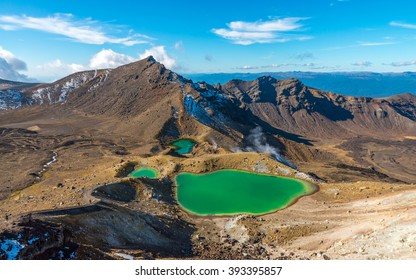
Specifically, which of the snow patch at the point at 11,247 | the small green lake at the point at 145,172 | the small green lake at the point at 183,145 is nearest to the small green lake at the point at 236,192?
the small green lake at the point at 145,172

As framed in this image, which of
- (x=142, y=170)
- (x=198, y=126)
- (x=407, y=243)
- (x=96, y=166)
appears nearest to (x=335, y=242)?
(x=407, y=243)

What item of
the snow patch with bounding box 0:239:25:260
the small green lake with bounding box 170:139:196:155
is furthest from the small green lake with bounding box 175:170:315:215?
the small green lake with bounding box 170:139:196:155

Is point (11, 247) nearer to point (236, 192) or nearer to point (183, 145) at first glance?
point (236, 192)

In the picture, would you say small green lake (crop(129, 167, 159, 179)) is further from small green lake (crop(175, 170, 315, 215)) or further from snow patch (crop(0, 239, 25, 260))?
snow patch (crop(0, 239, 25, 260))

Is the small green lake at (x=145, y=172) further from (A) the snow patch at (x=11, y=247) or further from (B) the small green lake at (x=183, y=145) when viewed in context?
(A) the snow patch at (x=11, y=247)

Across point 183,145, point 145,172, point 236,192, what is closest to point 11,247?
point 236,192
